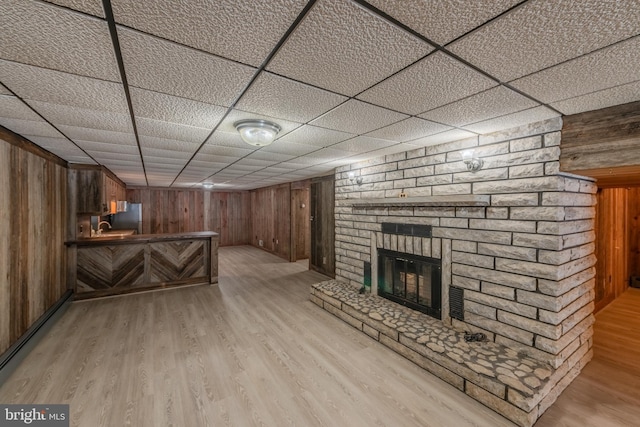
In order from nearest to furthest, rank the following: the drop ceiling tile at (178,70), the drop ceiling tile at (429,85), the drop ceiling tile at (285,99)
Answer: the drop ceiling tile at (178,70), the drop ceiling tile at (429,85), the drop ceiling tile at (285,99)

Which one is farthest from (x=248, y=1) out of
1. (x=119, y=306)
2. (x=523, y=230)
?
(x=119, y=306)

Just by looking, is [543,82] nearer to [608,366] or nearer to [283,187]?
[608,366]

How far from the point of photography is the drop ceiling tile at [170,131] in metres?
2.26

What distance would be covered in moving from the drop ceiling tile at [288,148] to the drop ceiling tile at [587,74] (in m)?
2.06

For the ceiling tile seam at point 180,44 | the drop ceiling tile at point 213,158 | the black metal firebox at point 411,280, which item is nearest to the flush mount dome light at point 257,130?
the ceiling tile seam at point 180,44

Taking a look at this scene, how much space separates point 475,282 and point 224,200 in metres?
9.14

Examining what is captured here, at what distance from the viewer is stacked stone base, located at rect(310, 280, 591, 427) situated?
1.85m

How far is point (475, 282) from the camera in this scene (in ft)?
8.48

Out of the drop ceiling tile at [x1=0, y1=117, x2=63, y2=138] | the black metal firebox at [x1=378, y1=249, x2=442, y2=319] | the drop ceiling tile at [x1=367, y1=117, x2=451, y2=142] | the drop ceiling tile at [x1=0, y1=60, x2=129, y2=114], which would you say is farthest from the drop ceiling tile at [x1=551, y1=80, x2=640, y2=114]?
the drop ceiling tile at [x1=0, y1=117, x2=63, y2=138]

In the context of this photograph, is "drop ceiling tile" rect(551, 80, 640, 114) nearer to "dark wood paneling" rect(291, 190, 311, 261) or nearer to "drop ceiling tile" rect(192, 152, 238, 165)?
"drop ceiling tile" rect(192, 152, 238, 165)

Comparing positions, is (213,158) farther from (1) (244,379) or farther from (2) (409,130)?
(1) (244,379)

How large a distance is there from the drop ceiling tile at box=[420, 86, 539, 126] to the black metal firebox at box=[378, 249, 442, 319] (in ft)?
5.10

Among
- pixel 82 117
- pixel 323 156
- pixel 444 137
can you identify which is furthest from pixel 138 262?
pixel 444 137

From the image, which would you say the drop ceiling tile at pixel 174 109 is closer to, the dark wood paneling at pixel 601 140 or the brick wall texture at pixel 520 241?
the brick wall texture at pixel 520 241
